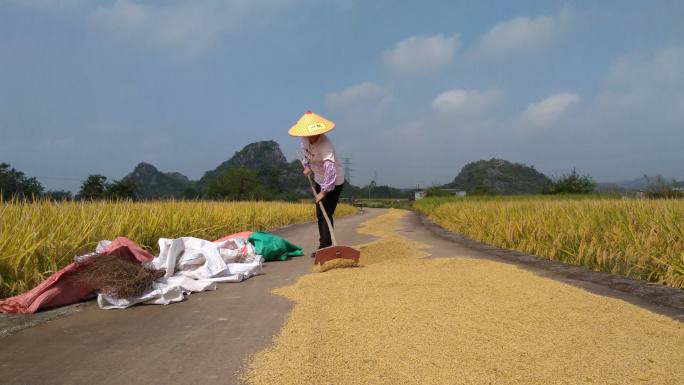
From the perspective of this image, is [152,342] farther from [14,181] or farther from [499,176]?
[499,176]

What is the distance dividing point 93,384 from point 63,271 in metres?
1.85

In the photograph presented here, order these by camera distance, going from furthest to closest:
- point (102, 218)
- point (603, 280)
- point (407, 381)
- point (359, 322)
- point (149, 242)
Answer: point (149, 242) → point (102, 218) → point (603, 280) → point (359, 322) → point (407, 381)

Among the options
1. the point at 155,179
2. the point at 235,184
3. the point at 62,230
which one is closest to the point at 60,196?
the point at 62,230

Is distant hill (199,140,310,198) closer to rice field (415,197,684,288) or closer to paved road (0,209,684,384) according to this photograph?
rice field (415,197,684,288)

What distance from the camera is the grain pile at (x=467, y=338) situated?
198 cm

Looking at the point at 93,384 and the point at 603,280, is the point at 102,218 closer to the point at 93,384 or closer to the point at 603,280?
the point at 93,384

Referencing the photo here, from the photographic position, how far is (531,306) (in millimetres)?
3043

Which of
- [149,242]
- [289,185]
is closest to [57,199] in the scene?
[149,242]

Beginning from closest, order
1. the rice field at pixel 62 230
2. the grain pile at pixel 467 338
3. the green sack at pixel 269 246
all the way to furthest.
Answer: the grain pile at pixel 467 338 → the rice field at pixel 62 230 → the green sack at pixel 269 246

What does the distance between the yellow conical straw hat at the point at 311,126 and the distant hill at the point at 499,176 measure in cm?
10589

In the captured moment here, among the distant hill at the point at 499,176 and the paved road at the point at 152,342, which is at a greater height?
the distant hill at the point at 499,176

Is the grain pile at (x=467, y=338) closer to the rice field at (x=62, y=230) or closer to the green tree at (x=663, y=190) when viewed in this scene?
the rice field at (x=62, y=230)

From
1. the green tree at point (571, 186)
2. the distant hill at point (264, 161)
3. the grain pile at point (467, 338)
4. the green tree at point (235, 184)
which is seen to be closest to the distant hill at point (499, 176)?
the distant hill at point (264, 161)

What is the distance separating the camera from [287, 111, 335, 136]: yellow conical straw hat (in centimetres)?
575
